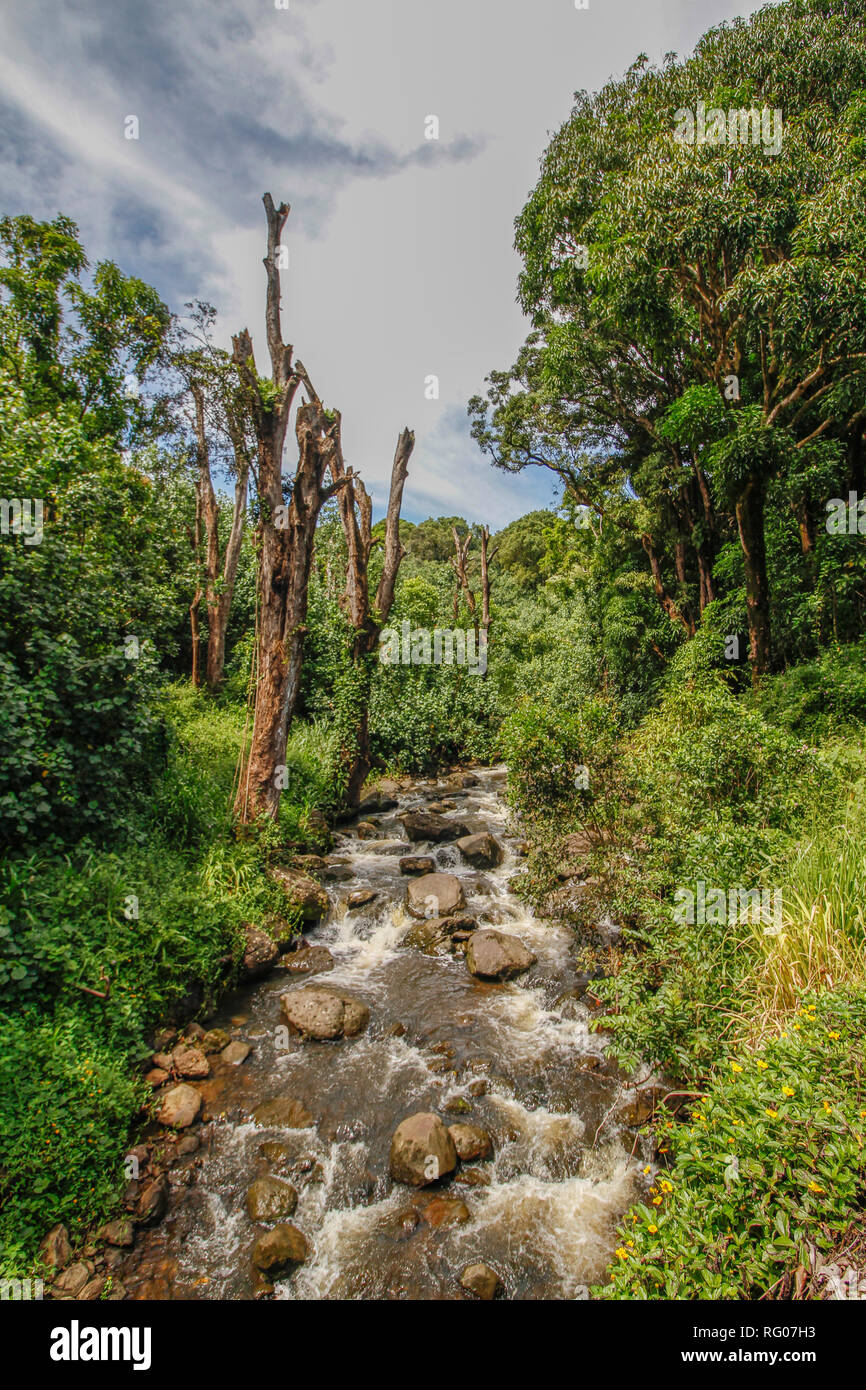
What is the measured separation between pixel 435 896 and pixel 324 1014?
262 centimetres

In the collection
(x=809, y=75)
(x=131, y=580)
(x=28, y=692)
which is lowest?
(x=28, y=692)

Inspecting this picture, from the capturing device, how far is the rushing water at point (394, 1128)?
3.43 metres

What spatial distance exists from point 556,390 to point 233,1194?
17111 mm

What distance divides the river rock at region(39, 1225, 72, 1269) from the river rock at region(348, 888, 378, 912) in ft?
15.2

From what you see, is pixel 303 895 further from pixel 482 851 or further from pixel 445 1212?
pixel 445 1212

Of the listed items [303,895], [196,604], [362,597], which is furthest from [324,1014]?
[196,604]

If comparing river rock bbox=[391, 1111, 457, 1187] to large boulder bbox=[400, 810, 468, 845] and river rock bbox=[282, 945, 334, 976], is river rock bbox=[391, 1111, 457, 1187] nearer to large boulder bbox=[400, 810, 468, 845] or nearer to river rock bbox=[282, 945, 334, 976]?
river rock bbox=[282, 945, 334, 976]

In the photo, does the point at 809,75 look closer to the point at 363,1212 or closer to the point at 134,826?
the point at 134,826

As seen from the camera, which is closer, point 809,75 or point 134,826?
point 134,826

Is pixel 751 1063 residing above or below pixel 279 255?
below

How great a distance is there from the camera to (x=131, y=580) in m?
6.16

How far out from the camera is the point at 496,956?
6566 mm

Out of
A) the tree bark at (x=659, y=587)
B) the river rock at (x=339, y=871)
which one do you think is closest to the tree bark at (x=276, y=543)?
the river rock at (x=339, y=871)
